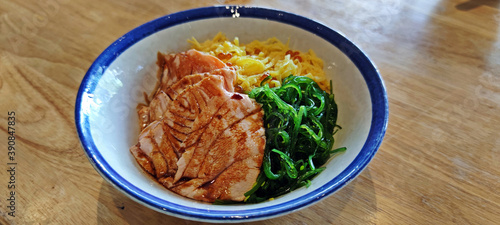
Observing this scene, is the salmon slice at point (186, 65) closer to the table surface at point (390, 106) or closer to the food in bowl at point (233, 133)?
the food in bowl at point (233, 133)

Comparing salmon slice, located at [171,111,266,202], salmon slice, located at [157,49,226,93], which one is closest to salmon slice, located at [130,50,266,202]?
salmon slice, located at [171,111,266,202]

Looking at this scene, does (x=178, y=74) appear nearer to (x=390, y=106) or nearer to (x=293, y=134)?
(x=293, y=134)

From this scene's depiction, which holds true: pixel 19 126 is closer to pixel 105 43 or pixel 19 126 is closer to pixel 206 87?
pixel 105 43

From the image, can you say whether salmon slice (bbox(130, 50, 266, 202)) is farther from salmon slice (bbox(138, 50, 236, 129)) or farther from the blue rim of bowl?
the blue rim of bowl

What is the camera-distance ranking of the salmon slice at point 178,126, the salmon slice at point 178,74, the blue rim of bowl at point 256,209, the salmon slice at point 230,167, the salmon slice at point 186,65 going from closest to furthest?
the blue rim of bowl at point 256,209, the salmon slice at point 230,167, the salmon slice at point 178,126, the salmon slice at point 178,74, the salmon slice at point 186,65

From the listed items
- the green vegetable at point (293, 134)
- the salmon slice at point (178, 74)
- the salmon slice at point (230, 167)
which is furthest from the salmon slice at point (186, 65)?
the salmon slice at point (230, 167)

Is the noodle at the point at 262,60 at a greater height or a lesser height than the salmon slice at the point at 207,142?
greater

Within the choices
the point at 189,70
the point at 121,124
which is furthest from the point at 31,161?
the point at 189,70
